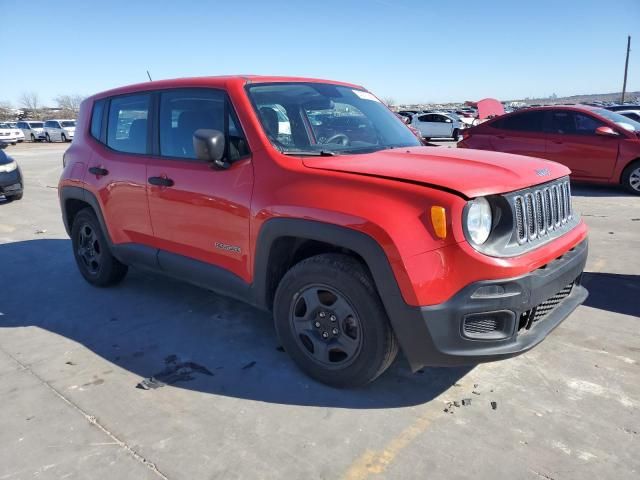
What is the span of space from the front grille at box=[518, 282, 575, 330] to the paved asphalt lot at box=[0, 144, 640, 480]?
0.46m

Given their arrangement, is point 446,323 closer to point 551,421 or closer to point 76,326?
point 551,421

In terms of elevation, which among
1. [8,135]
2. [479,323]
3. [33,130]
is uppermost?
[33,130]

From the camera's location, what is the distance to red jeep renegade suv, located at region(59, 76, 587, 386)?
2.55m

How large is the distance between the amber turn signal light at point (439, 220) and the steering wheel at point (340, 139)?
45.2 inches

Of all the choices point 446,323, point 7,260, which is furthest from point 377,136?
point 7,260

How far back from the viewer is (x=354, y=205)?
2.69m

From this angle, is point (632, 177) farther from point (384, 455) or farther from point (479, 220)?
point (384, 455)

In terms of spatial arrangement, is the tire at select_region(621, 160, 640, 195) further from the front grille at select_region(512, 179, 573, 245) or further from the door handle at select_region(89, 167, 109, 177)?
the door handle at select_region(89, 167, 109, 177)

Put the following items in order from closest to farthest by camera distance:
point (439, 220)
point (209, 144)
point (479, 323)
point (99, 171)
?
point (439, 220) → point (479, 323) → point (209, 144) → point (99, 171)

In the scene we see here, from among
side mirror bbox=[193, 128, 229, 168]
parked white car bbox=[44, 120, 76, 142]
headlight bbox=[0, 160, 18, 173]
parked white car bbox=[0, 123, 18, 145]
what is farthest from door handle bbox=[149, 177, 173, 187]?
parked white car bbox=[44, 120, 76, 142]

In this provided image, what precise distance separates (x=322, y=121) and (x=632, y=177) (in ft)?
25.6

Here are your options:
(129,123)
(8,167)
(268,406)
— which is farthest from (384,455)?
(8,167)

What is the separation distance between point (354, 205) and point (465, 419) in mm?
1298

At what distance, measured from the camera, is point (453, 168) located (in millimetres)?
2840
